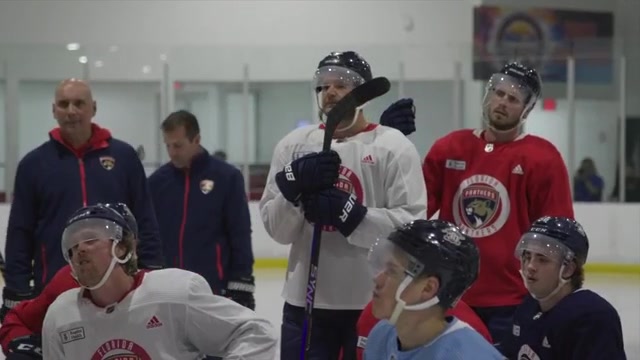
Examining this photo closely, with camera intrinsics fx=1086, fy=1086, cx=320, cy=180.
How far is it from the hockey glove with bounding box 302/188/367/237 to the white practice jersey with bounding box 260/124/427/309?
0.08 metres

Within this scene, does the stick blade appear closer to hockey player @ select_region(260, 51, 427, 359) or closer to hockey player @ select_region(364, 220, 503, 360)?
hockey player @ select_region(260, 51, 427, 359)

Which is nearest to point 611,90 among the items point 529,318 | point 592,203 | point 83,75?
point 592,203

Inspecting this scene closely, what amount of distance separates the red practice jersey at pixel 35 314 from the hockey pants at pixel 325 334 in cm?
57

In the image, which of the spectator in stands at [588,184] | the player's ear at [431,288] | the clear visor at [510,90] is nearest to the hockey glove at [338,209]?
the clear visor at [510,90]

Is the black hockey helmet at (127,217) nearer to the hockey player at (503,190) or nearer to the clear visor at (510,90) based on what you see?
the hockey player at (503,190)

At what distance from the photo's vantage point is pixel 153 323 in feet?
6.75

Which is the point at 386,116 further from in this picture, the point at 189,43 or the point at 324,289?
the point at 189,43

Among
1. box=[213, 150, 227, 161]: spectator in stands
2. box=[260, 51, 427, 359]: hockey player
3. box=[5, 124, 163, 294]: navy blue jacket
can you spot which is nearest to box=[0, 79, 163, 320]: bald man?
box=[5, 124, 163, 294]: navy blue jacket

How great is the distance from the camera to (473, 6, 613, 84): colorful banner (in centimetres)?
927

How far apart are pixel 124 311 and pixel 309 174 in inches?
22.2

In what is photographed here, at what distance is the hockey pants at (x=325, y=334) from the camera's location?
2582 mm

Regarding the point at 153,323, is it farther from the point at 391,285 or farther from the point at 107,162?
the point at 107,162

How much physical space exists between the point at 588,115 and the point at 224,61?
2.89 meters

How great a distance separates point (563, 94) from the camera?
8.24m
